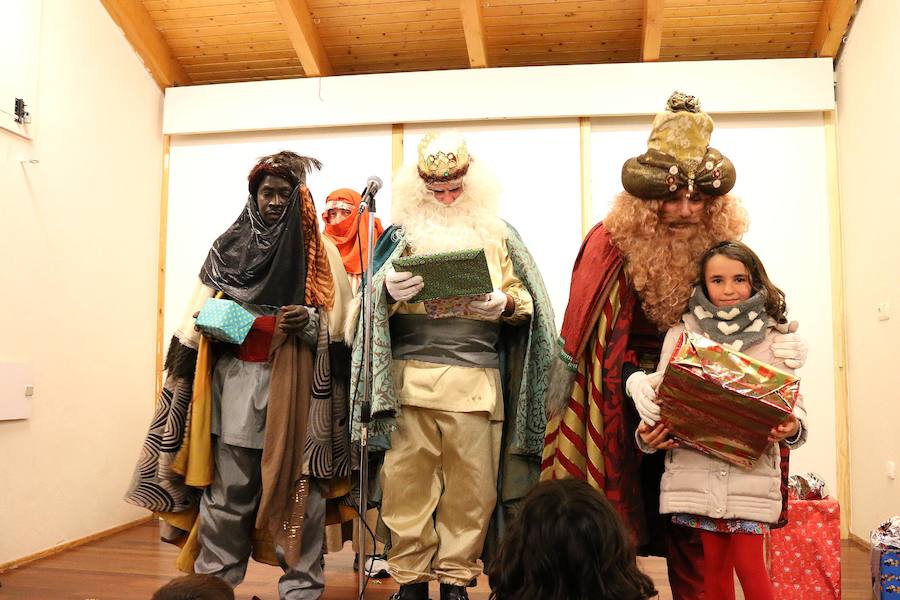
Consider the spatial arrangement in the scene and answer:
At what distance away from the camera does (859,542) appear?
4.38 metres

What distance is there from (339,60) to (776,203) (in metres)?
3.08

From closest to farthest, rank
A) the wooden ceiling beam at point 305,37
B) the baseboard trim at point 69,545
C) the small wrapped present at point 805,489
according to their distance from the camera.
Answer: the small wrapped present at point 805,489 < the baseboard trim at point 69,545 < the wooden ceiling beam at point 305,37

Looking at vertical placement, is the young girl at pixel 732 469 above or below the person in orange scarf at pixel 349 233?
below

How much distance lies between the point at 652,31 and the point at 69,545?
449 centimetres

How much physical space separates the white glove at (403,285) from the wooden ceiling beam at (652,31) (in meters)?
2.87

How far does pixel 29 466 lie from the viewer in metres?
3.92

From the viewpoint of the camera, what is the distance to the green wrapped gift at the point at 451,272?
7.75 ft

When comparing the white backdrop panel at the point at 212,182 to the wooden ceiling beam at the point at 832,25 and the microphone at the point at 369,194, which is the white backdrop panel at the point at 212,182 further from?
the wooden ceiling beam at the point at 832,25

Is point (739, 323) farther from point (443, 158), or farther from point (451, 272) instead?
point (443, 158)

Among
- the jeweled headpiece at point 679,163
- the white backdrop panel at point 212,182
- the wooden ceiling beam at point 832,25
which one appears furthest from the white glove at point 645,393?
the wooden ceiling beam at point 832,25

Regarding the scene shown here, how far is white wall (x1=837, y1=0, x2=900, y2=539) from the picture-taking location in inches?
157

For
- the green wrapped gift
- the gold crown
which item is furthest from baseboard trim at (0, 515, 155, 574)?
the gold crown

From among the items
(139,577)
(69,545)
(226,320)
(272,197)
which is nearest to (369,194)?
(272,197)

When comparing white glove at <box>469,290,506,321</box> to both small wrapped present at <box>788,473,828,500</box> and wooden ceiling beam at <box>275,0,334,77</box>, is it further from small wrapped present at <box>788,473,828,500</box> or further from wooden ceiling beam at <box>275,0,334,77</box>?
wooden ceiling beam at <box>275,0,334,77</box>
